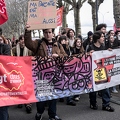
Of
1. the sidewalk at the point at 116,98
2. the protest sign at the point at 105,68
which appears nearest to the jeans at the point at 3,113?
the protest sign at the point at 105,68

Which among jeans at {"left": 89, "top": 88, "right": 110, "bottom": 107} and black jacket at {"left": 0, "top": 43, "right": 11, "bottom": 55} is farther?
jeans at {"left": 89, "top": 88, "right": 110, "bottom": 107}

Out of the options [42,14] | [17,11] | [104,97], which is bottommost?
[104,97]

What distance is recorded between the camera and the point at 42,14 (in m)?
4.62

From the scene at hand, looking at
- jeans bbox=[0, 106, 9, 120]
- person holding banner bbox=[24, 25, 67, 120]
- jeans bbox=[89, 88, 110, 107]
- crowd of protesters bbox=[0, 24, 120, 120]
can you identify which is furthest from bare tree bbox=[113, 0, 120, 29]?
jeans bbox=[0, 106, 9, 120]

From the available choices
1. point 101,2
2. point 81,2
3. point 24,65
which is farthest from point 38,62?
point 81,2

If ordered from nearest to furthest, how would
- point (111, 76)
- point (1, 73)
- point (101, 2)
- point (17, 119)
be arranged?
point (1, 73) < point (17, 119) < point (111, 76) < point (101, 2)

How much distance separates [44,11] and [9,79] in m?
1.31

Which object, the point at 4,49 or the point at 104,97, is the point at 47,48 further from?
the point at 104,97

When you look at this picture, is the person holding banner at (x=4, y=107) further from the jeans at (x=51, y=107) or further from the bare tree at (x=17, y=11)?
the bare tree at (x=17, y=11)

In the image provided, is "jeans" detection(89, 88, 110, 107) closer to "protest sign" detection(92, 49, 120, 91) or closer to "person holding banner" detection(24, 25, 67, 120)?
"protest sign" detection(92, 49, 120, 91)

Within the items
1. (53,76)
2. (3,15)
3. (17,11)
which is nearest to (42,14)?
(3,15)

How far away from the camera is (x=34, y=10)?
4594mm

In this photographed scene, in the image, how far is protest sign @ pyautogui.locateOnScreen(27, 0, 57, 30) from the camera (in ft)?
14.9

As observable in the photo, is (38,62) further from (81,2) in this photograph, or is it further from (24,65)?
(81,2)
